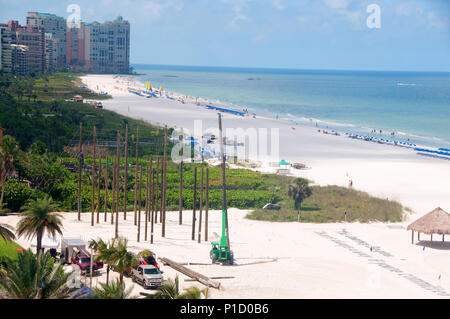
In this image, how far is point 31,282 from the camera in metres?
12.7

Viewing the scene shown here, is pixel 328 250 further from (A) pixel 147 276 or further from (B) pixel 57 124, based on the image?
(B) pixel 57 124

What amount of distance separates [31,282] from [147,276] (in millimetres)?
5813

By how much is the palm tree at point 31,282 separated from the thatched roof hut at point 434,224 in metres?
16.6

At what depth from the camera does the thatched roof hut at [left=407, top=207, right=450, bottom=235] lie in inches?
993

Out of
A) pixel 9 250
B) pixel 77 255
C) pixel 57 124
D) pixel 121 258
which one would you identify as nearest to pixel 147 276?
pixel 121 258

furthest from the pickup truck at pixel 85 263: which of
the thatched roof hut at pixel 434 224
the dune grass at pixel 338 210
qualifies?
the thatched roof hut at pixel 434 224

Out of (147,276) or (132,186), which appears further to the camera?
(132,186)

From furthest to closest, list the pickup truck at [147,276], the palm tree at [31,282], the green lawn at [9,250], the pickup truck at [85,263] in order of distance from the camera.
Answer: the green lawn at [9,250], the pickup truck at [85,263], the pickup truck at [147,276], the palm tree at [31,282]

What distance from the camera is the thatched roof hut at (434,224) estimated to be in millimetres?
25219

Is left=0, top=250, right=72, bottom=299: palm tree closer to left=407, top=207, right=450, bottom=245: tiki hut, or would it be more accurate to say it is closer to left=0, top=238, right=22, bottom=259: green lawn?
left=0, top=238, right=22, bottom=259: green lawn

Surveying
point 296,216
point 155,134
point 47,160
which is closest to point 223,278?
point 296,216

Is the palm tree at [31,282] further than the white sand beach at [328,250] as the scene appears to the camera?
No

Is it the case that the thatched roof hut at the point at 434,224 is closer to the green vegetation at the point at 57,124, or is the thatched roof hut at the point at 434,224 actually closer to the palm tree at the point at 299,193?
the palm tree at the point at 299,193
